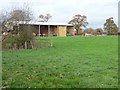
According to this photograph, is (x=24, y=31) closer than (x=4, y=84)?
No

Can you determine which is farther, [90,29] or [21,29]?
[90,29]

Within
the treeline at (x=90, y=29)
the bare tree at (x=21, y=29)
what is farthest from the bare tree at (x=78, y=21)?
the bare tree at (x=21, y=29)

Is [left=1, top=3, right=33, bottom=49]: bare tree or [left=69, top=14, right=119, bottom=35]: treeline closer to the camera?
[left=1, top=3, right=33, bottom=49]: bare tree

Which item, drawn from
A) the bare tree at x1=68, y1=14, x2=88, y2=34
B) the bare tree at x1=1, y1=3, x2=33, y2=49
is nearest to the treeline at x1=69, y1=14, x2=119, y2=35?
the bare tree at x1=68, y1=14, x2=88, y2=34

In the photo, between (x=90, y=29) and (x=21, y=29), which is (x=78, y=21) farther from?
(x=21, y=29)

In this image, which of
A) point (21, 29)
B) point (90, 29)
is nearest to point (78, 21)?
point (90, 29)

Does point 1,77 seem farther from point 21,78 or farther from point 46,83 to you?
point 46,83

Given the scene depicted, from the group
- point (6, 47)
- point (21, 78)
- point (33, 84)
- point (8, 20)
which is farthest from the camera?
point (6, 47)

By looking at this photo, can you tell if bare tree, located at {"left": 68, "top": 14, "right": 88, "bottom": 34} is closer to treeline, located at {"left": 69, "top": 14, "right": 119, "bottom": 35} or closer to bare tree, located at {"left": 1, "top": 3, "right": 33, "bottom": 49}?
treeline, located at {"left": 69, "top": 14, "right": 119, "bottom": 35}

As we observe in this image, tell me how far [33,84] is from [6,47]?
18480mm

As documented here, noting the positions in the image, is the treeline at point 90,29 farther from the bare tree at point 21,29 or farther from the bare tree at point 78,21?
the bare tree at point 21,29

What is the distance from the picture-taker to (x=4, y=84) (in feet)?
23.0

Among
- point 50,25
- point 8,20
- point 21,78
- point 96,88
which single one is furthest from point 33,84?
point 50,25

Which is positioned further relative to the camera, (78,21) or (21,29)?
(78,21)
